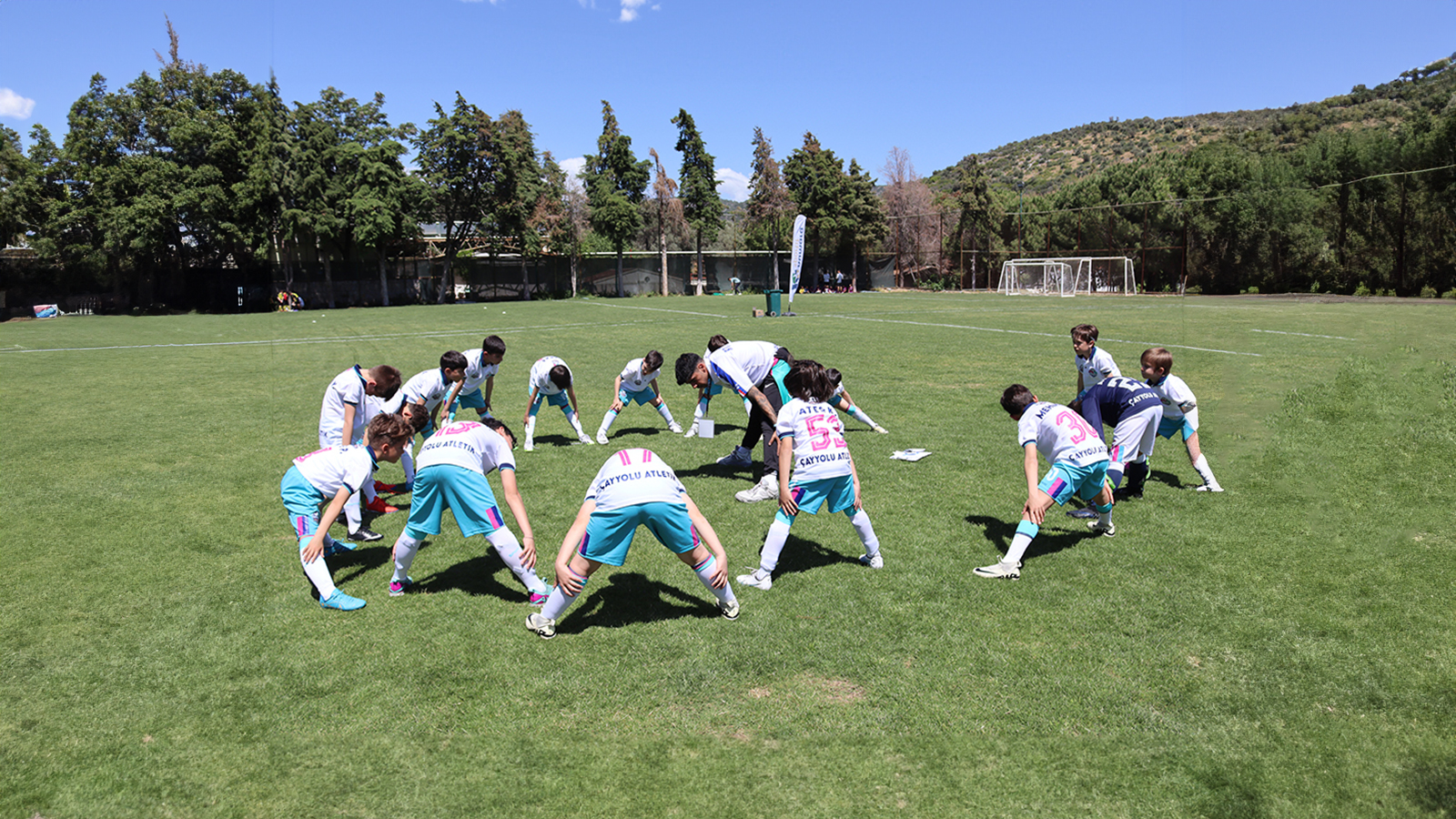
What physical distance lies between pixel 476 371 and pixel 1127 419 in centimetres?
699

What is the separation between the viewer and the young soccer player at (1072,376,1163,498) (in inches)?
300

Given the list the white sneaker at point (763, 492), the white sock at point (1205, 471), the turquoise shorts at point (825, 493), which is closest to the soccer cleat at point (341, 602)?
the turquoise shorts at point (825, 493)

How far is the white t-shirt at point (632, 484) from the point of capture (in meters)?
4.77

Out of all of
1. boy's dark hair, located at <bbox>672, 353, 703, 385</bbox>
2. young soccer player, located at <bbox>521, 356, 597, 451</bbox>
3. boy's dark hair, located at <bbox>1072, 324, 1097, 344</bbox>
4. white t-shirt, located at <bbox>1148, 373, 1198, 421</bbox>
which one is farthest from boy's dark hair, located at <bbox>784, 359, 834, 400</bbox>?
young soccer player, located at <bbox>521, 356, 597, 451</bbox>

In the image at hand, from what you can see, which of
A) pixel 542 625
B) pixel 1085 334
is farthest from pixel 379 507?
pixel 1085 334

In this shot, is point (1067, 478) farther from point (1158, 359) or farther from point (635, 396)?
point (635, 396)

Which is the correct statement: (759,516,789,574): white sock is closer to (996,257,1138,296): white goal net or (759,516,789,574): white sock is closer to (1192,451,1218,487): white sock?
(1192,451,1218,487): white sock

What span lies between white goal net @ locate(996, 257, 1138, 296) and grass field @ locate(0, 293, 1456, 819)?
1748 inches

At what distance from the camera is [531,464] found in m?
9.71

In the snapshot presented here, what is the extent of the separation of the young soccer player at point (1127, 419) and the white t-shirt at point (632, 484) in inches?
177

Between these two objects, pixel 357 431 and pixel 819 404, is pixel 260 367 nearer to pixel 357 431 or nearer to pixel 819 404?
pixel 357 431

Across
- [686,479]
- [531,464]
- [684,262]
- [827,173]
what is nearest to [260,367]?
[531,464]

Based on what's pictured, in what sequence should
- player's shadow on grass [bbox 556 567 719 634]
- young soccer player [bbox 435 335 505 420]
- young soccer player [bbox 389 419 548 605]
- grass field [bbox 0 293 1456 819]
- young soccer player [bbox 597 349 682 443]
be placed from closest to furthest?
grass field [bbox 0 293 1456 819], young soccer player [bbox 389 419 548 605], player's shadow on grass [bbox 556 567 719 634], young soccer player [bbox 435 335 505 420], young soccer player [bbox 597 349 682 443]

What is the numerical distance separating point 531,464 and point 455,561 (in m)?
3.19
